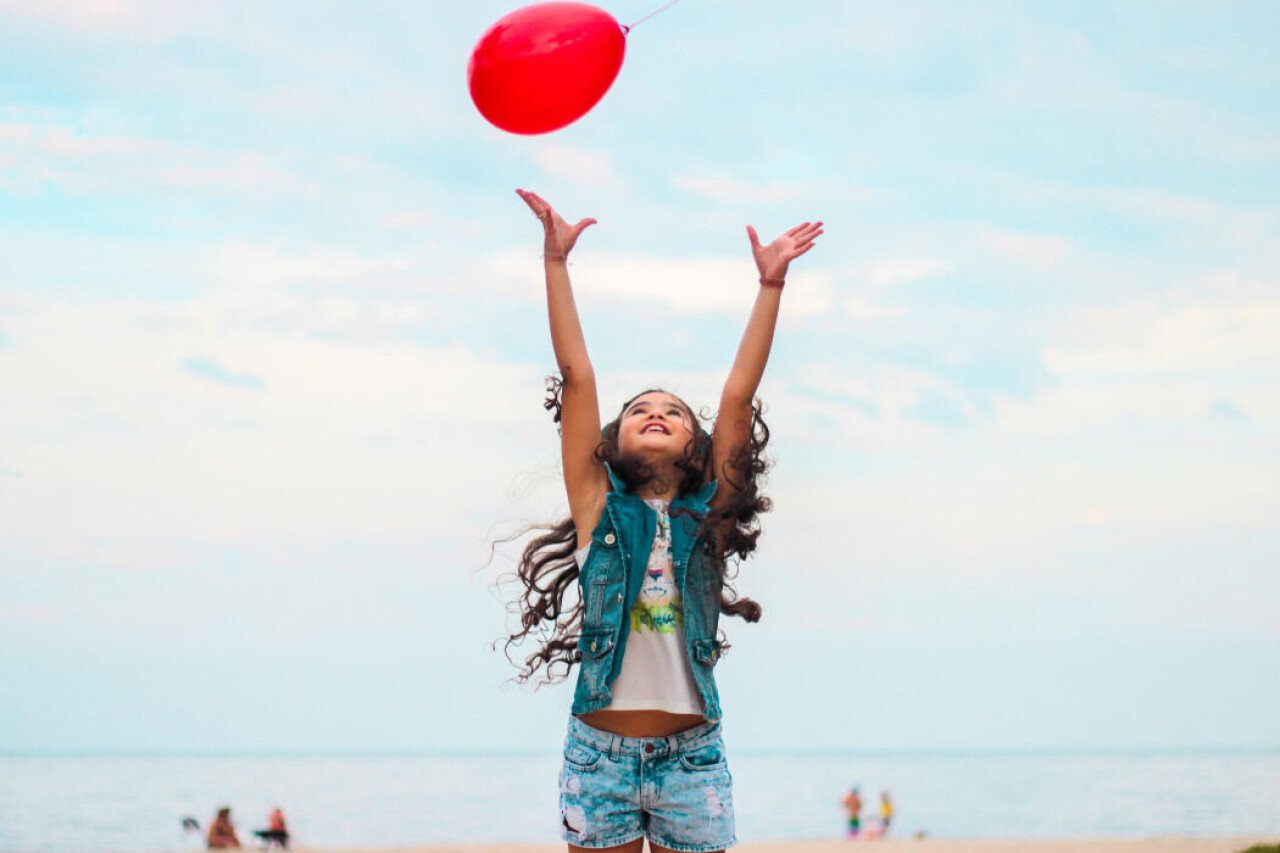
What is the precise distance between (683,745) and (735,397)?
105 cm

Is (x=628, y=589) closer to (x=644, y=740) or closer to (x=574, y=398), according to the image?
(x=644, y=740)

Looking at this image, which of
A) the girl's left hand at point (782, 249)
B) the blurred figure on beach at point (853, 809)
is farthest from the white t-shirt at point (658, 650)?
the blurred figure on beach at point (853, 809)

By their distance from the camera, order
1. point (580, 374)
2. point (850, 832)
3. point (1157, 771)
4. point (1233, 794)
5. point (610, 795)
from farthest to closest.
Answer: point (1157, 771) < point (1233, 794) < point (850, 832) < point (580, 374) < point (610, 795)

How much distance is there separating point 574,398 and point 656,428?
0.92 feet

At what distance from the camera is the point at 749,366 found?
4523 millimetres

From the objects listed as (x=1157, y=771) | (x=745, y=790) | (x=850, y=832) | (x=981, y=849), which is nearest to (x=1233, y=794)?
(x=745, y=790)

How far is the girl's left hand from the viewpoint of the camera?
457 centimetres

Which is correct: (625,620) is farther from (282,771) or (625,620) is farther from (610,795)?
(282,771)

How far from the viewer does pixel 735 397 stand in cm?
454

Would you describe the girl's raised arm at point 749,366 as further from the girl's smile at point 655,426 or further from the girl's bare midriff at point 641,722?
the girl's bare midriff at point 641,722

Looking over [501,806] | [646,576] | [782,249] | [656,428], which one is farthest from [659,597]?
[501,806]

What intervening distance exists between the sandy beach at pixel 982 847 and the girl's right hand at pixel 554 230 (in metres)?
9.11

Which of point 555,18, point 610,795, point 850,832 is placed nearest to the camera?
point 610,795

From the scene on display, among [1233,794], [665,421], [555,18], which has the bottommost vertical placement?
[1233,794]
